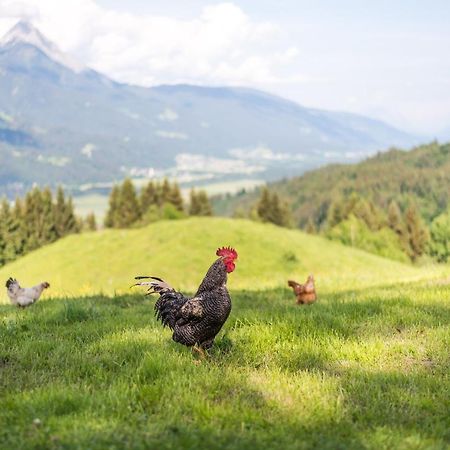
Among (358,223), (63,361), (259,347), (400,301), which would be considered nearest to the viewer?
(63,361)

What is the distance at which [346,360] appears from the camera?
785 cm

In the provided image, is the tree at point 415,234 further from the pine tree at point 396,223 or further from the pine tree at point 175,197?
the pine tree at point 175,197

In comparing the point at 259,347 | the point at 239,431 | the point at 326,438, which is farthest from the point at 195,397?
the point at 259,347

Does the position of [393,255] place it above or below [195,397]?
below

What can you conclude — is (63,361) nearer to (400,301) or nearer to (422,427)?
(422,427)

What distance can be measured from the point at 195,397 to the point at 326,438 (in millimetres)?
1607

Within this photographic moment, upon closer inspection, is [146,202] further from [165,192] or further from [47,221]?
[47,221]

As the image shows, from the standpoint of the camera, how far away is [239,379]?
682cm

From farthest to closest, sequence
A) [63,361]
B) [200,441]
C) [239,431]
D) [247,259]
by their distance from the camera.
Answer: [247,259] < [63,361] < [239,431] < [200,441]

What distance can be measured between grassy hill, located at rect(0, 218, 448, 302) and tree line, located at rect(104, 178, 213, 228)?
52135mm

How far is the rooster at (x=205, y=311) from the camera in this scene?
24.7ft

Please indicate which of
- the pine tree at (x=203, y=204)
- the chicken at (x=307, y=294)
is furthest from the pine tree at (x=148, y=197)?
the chicken at (x=307, y=294)

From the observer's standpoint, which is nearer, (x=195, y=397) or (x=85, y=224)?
(x=195, y=397)

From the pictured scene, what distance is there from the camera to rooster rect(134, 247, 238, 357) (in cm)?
754
